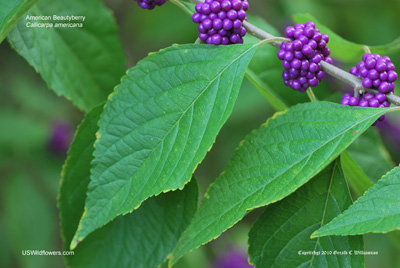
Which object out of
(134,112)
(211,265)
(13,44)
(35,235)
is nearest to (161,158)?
(134,112)

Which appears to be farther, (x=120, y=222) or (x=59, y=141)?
(x=59, y=141)

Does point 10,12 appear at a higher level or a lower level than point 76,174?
higher

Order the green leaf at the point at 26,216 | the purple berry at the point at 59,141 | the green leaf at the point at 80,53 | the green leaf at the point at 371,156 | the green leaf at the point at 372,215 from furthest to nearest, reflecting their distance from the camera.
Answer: the purple berry at the point at 59,141
the green leaf at the point at 26,216
the green leaf at the point at 371,156
the green leaf at the point at 80,53
the green leaf at the point at 372,215

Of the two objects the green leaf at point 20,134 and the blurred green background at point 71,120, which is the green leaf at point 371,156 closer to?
the blurred green background at point 71,120

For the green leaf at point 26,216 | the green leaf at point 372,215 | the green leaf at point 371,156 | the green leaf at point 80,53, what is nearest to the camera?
the green leaf at point 372,215

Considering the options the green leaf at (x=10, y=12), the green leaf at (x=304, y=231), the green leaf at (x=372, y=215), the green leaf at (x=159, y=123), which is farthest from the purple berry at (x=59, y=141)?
the green leaf at (x=372, y=215)

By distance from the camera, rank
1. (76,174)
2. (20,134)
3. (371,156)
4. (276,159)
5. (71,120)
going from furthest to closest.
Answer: (71,120) → (20,134) → (371,156) → (76,174) → (276,159)

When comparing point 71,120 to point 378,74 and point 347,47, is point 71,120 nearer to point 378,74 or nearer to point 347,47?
point 347,47

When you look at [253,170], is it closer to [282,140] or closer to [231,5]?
[282,140]

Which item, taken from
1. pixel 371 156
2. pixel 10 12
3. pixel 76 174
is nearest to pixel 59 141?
pixel 76 174
